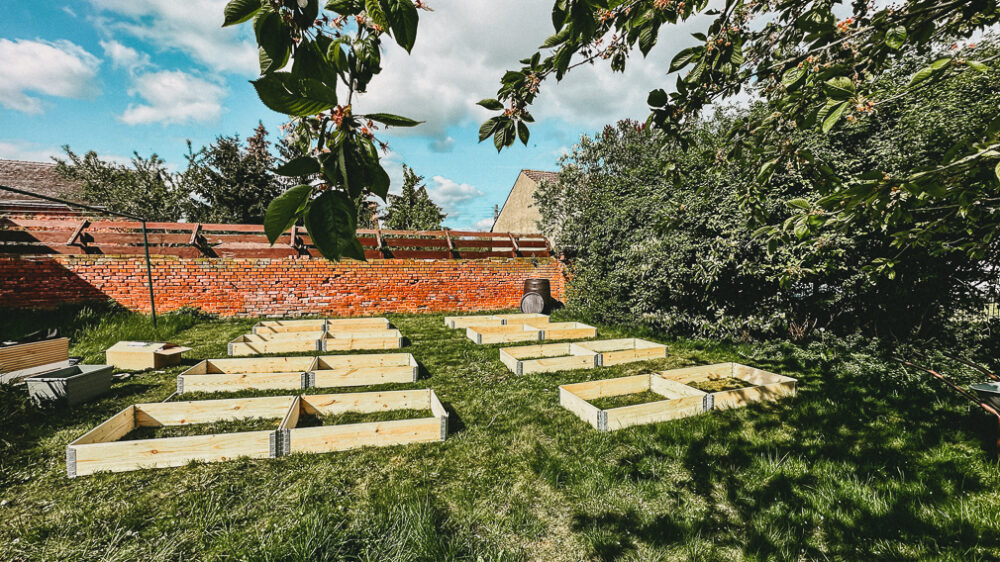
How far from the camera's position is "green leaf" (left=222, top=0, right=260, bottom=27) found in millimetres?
711

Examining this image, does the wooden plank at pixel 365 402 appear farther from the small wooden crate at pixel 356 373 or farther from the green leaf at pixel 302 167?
the green leaf at pixel 302 167

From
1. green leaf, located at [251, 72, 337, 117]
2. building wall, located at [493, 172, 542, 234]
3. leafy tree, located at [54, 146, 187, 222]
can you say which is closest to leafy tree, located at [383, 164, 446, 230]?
building wall, located at [493, 172, 542, 234]

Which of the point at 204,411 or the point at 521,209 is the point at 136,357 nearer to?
the point at 204,411

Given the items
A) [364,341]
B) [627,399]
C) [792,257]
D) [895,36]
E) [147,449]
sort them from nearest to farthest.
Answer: [895,36] < [147,449] < [627,399] < [792,257] < [364,341]

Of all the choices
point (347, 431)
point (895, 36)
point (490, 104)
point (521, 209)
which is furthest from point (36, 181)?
point (895, 36)

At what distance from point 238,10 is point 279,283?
11950mm

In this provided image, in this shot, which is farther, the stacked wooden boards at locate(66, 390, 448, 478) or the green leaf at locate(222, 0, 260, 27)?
the stacked wooden boards at locate(66, 390, 448, 478)

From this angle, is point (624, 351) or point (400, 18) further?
point (624, 351)

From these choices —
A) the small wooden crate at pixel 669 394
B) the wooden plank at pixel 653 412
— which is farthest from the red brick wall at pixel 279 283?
the wooden plank at pixel 653 412

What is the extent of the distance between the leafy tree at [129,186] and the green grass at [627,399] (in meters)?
21.6

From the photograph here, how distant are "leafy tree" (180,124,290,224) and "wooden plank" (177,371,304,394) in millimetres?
16876

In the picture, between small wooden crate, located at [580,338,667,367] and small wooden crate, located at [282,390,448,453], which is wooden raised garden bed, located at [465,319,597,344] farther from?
small wooden crate, located at [282,390,448,453]

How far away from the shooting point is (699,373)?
19.3 ft

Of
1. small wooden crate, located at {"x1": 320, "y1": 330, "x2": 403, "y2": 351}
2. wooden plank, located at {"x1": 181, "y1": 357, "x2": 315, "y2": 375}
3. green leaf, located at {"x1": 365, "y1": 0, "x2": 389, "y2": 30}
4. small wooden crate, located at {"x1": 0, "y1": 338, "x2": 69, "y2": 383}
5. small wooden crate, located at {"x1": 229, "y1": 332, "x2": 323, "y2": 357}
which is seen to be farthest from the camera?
small wooden crate, located at {"x1": 320, "y1": 330, "x2": 403, "y2": 351}
